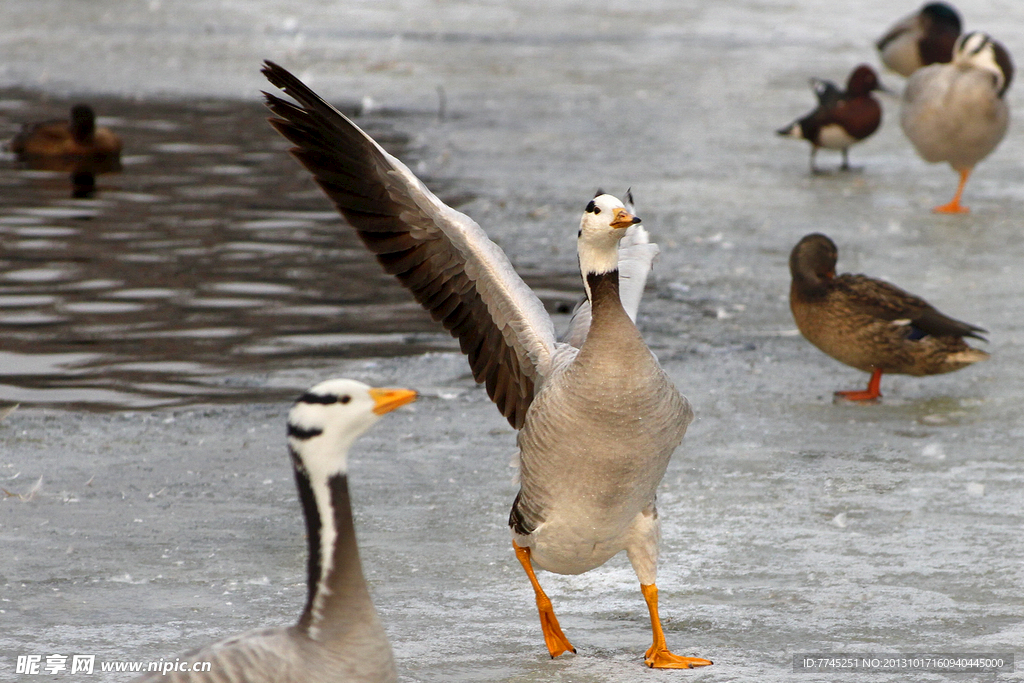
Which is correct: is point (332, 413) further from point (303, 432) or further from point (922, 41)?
point (922, 41)

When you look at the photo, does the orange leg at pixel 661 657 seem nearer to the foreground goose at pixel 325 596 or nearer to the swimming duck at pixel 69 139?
the foreground goose at pixel 325 596

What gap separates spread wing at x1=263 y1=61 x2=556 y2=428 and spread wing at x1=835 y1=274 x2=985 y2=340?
2.67 m

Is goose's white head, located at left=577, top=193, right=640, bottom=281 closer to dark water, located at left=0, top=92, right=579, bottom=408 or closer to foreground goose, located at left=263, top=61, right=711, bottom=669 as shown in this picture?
foreground goose, located at left=263, top=61, right=711, bottom=669

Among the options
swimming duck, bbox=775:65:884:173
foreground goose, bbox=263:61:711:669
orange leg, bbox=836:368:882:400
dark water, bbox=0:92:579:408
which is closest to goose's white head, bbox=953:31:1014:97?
swimming duck, bbox=775:65:884:173

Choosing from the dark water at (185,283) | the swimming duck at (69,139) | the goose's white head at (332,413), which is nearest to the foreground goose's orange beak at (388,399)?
the goose's white head at (332,413)

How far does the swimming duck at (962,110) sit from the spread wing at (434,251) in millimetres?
7171

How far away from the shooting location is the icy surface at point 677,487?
4375mm

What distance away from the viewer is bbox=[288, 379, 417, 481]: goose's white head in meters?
3.04

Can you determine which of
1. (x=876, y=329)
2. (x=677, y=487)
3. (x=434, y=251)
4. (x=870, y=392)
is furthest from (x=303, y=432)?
(x=870, y=392)

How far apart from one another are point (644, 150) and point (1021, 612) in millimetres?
9346

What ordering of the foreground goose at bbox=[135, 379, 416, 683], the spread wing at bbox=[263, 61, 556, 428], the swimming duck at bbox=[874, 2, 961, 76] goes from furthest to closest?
the swimming duck at bbox=[874, 2, 961, 76]
the spread wing at bbox=[263, 61, 556, 428]
the foreground goose at bbox=[135, 379, 416, 683]

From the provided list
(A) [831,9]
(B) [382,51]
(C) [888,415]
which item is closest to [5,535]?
(C) [888,415]

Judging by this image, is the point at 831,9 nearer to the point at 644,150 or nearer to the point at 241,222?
the point at 644,150

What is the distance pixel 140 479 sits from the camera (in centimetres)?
576
